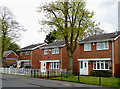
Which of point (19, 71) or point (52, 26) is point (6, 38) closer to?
point (19, 71)

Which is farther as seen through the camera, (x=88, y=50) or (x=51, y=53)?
(x=51, y=53)

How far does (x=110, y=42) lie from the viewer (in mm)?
29125

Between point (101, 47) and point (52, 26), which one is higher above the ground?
point (52, 26)

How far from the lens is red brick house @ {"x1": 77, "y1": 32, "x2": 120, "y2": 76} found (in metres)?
28.7

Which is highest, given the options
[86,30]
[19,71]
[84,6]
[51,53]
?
[84,6]

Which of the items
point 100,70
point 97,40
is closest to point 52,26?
point 97,40

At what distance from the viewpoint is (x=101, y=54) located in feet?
99.2

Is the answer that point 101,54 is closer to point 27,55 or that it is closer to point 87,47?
point 87,47

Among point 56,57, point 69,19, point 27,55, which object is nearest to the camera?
point 69,19

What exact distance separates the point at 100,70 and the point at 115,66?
2.54 metres

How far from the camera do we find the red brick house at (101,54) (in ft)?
94.1

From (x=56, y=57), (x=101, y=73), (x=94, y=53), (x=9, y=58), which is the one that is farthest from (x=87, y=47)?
(x=9, y=58)

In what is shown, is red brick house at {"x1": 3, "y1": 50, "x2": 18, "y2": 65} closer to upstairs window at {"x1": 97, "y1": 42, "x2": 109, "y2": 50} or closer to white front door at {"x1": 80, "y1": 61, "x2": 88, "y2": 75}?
white front door at {"x1": 80, "y1": 61, "x2": 88, "y2": 75}

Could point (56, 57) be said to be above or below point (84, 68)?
above
